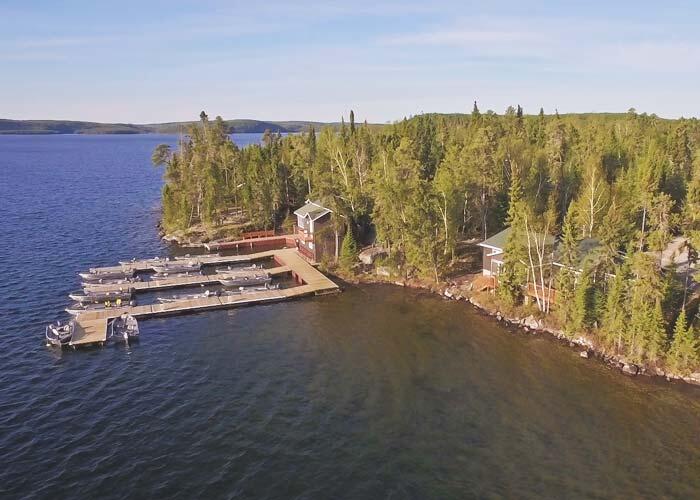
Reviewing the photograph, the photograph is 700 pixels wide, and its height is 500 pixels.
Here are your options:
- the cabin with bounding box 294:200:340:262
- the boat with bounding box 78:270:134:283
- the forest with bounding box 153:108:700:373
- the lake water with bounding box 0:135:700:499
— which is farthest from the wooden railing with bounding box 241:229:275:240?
the lake water with bounding box 0:135:700:499

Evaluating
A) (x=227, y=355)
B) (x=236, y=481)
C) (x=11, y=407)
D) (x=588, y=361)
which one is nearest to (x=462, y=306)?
(x=588, y=361)

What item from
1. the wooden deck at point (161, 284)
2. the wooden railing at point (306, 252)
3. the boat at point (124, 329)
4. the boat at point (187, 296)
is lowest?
the boat at point (124, 329)

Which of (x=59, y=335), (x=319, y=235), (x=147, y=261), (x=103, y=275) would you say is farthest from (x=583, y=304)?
(x=103, y=275)

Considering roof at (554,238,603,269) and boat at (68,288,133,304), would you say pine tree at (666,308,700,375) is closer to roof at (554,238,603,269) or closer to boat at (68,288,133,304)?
roof at (554,238,603,269)

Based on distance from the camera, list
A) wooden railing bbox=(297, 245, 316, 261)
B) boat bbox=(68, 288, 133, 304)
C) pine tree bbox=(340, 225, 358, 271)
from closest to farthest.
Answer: boat bbox=(68, 288, 133, 304), pine tree bbox=(340, 225, 358, 271), wooden railing bbox=(297, 245, 316, 261)

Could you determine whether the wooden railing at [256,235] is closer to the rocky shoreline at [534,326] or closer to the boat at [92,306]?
the rocky shoreline at [534,326]

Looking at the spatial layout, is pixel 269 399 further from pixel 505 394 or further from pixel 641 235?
pixel 641 235

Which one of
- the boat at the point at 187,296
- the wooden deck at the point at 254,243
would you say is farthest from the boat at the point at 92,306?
the wooden deck at the point at 254,243
